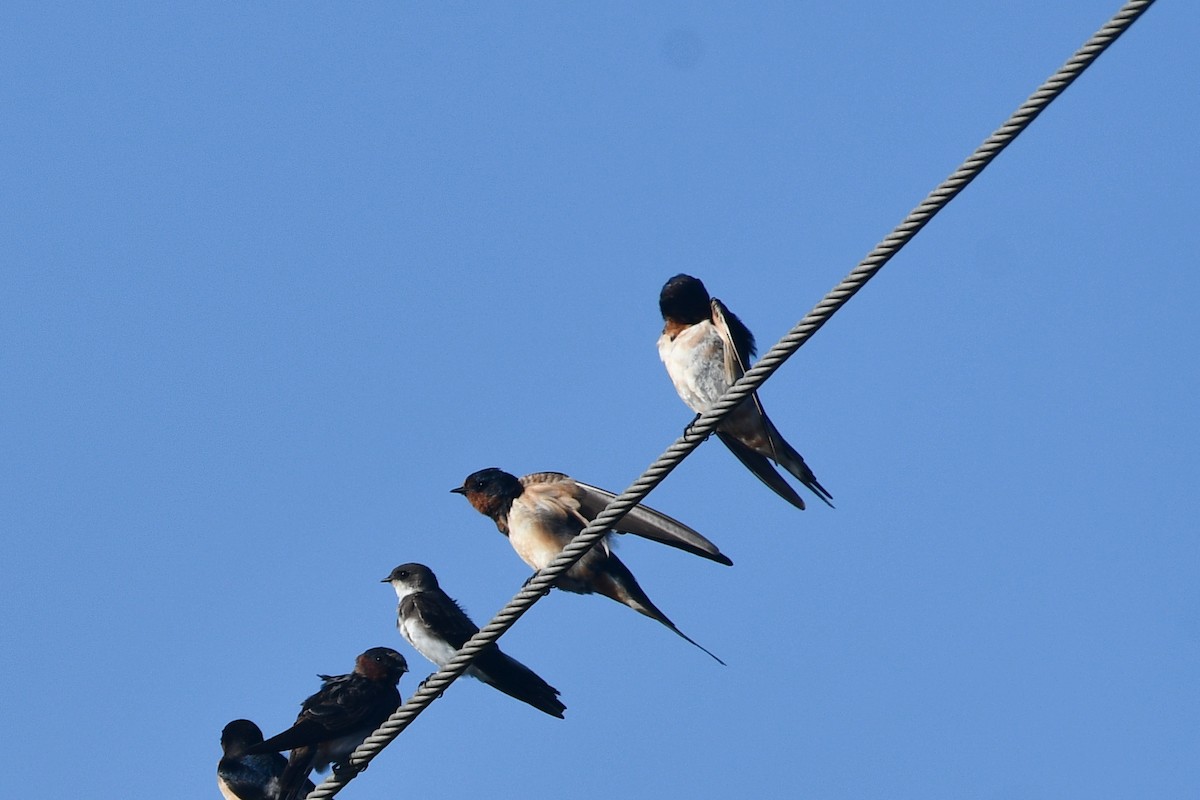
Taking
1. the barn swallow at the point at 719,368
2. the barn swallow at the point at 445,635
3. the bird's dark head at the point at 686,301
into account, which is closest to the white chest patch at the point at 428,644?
the barn swallow at the point at 445,635

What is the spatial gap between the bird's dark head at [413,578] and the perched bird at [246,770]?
43.8 inches

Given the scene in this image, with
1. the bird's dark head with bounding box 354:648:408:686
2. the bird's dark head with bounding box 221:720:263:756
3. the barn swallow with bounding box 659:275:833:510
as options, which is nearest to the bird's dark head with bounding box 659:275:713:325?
the barn swallow with bounding box 659:275:833:510

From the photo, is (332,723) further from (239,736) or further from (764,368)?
(764,368)

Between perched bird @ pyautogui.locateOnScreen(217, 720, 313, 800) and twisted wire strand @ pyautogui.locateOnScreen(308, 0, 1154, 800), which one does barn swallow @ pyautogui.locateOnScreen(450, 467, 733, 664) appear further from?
perched bird @ pyautogui.locateOnScreen(217, 720, 313, 800)

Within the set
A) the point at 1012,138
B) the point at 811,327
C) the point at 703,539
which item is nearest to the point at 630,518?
the point at 703,539

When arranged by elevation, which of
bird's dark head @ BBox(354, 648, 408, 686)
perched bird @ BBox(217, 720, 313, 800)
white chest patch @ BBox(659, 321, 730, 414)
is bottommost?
perched bird @ BBox(217, 720, 313, 800)

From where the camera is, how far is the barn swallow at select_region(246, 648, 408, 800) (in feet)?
27.1

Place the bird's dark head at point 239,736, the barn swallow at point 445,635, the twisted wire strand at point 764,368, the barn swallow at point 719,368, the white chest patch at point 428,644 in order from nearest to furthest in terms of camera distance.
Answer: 1. the twisted wire strand at point 764,368
2. the barn swallow at point 445,635
3. the barn swallow at point 719,368
4. the white chest patch at point 428,644
5. the bird's dark head at point 239,736

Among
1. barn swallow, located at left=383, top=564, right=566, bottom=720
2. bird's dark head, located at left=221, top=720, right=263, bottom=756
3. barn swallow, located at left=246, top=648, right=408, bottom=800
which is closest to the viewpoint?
barn swallow, located at left=383, top=564, right=566, bottom=720

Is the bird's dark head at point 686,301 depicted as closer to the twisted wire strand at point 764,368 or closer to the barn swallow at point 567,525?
the barn swallow at point 567,525

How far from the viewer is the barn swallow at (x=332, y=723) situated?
8273mm

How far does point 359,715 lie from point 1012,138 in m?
4.77

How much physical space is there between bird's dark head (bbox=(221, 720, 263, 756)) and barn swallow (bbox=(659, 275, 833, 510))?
3.22 meters

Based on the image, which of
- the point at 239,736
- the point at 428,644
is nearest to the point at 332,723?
the point at 428,644
